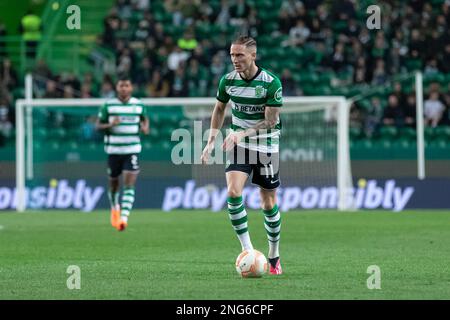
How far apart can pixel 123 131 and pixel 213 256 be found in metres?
5.94

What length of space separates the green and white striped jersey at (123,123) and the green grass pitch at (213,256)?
1.38m

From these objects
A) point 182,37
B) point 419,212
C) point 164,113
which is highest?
point 182,37

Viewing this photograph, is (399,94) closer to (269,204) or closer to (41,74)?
(41,74)

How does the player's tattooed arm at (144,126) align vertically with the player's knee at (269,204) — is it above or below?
above

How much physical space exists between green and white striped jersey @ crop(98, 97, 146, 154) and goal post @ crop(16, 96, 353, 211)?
5234mm

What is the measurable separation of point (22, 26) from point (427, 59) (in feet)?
37.2

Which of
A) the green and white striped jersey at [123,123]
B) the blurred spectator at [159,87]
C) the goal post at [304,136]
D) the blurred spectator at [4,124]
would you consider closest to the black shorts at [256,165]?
the green and white striped jersey at [123,123]

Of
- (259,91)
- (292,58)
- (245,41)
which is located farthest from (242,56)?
(292,58)

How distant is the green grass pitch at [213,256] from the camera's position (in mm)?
9320

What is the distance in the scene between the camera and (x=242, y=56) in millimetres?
10750

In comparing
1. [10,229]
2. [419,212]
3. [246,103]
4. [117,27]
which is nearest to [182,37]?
[117,27]

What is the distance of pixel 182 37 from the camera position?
29156 mm

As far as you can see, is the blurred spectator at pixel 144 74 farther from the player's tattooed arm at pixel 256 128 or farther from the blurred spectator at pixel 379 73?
the player's tattooed arm at pixel 256 128
